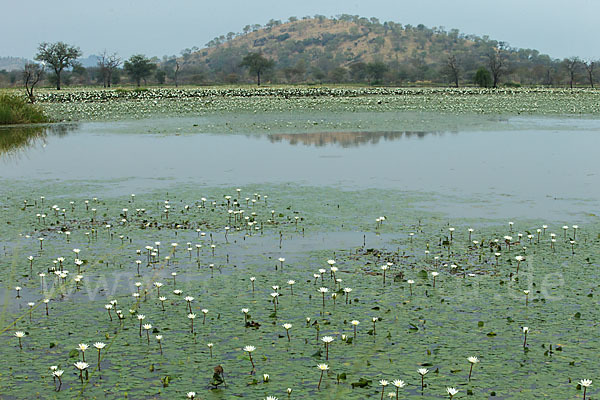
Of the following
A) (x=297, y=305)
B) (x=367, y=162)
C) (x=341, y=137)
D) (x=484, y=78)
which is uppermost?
(x=484, y=78)

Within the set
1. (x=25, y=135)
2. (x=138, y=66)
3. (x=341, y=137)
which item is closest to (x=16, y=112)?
(x=25, y=135)

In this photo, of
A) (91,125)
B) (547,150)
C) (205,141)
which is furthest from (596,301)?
(91,125)

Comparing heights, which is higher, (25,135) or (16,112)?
(16,112)

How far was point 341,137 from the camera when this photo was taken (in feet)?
104

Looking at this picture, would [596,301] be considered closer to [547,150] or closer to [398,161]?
[398,161]

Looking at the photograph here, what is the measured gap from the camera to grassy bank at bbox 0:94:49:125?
41.1 metres

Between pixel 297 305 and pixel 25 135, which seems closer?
pixel 297 305

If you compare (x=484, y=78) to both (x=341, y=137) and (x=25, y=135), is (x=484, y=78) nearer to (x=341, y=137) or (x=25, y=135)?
(x=341, y=137)

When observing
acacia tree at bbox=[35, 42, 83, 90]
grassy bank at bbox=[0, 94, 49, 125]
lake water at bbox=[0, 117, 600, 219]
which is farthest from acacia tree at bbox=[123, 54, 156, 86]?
lake water at bbox=[0, 117, 600, 219]

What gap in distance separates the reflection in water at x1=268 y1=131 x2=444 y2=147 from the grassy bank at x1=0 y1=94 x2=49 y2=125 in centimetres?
1871

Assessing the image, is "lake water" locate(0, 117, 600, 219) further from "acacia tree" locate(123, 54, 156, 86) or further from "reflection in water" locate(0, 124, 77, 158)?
"acacia tree" locate(123, 54, 156, 86)

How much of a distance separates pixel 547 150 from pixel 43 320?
847 inches

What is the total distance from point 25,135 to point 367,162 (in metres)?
21.9

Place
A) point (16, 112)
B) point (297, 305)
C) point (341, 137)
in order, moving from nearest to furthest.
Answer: point (297, 305), point (341, 137), point (16, 112)
